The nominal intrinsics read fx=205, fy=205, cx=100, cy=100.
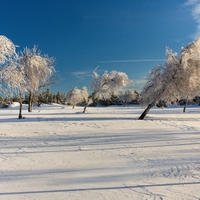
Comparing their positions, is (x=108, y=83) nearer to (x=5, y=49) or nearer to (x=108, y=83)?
(x=108, y=83)

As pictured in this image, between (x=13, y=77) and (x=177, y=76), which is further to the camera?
(x=177, y=76)

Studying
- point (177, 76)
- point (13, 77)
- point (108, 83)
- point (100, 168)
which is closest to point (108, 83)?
point (108, 83)

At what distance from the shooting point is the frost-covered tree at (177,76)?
640 inches

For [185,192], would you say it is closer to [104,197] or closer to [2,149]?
[104,197]

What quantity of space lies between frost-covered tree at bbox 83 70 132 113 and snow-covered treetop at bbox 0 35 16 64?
19827 millimetres

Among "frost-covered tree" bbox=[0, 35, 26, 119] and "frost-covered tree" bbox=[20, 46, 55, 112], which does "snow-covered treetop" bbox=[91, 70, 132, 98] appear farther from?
"frost-covered tree" bbox=[0, 35, 26, 119]

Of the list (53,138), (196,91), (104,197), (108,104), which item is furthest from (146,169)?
(108,104)

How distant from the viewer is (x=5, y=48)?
9.55 metres

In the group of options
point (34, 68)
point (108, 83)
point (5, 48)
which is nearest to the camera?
point (5, 48)

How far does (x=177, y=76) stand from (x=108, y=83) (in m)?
13.8

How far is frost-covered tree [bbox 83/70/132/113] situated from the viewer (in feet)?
93.8

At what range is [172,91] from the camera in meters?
16.7

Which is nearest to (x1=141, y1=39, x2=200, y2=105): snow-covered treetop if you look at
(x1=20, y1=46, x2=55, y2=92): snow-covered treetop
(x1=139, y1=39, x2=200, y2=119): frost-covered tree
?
(x1=139, y1=39, x2=200, y2=119): frost-covered tree

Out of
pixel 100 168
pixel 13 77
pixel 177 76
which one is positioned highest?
pixel 177 76
